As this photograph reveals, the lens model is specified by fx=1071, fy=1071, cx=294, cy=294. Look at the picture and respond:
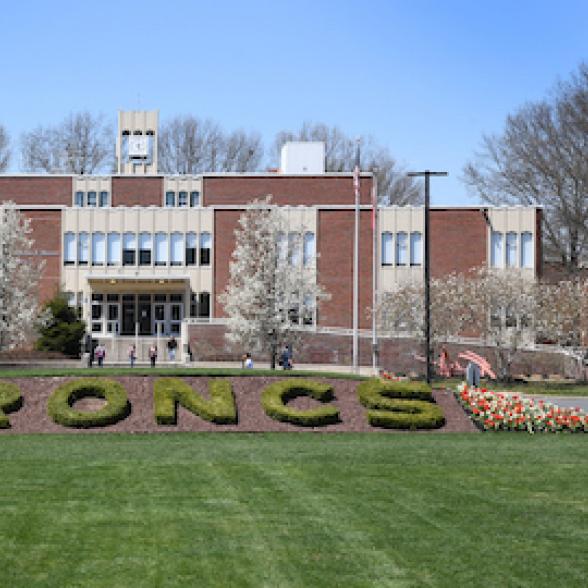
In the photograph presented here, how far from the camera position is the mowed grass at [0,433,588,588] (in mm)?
9133

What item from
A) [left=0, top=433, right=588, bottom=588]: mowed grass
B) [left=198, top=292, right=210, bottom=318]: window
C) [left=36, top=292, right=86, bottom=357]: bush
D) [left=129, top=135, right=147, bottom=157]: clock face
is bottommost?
[left=0, top=433, right=588, bottom=588]: mowed grass

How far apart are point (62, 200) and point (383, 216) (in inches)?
917

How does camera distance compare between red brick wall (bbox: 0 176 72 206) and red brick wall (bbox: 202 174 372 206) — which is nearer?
red brick wall (bbox: 202 174 372 206)

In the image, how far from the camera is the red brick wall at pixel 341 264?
218 feet

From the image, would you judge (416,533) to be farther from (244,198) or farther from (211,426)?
(244,198)

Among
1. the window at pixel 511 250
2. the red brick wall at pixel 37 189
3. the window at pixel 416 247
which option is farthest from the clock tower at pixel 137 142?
the window at pixel 511 250

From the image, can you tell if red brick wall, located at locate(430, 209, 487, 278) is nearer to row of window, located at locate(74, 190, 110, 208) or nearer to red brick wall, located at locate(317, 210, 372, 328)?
red brick wall, located at locate(317, 210, 372, 328)

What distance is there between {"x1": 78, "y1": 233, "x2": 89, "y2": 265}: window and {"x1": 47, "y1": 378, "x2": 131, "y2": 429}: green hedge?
4460 cm

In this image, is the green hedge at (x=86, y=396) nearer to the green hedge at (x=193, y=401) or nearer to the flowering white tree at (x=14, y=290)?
the green hedge at (x=193, y=401)

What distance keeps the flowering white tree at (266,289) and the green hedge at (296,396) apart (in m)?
24.0

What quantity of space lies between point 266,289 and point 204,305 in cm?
1515

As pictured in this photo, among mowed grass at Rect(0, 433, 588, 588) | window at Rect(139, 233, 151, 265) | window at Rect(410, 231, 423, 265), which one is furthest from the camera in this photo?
window at Rect(139, 233, 151, 265)

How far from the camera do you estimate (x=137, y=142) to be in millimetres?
78375

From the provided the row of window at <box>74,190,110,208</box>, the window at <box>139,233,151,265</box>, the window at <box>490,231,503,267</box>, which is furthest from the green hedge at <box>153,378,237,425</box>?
the row of window at <box>74,190,110,208</box>
